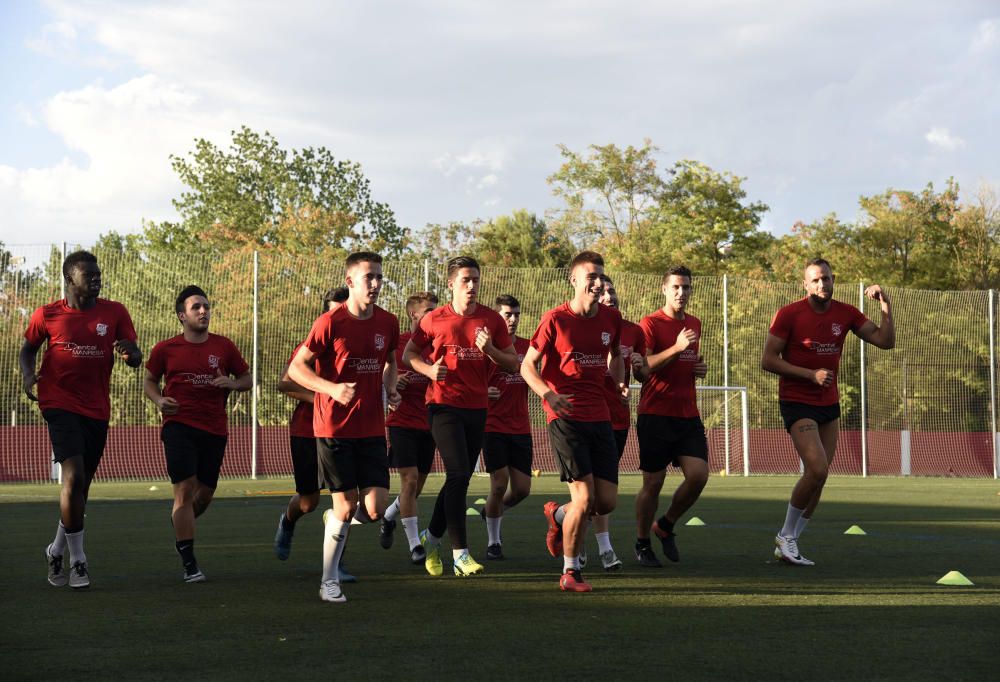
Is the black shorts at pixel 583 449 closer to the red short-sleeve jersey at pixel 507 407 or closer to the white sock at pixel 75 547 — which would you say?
the red short-sleeve jersey at pixel 507 407

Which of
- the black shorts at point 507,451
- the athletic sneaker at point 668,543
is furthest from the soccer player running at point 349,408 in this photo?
the black shorts at point 507,451

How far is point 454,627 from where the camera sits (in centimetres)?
629

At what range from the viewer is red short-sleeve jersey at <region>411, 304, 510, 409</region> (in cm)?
875

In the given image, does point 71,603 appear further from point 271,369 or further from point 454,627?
point 271,369

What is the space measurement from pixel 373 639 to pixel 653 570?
3.34 metres

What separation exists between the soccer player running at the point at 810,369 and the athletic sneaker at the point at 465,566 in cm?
229

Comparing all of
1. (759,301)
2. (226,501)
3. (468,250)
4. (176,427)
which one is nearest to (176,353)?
(176,427)

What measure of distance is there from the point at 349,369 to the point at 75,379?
6.96ft

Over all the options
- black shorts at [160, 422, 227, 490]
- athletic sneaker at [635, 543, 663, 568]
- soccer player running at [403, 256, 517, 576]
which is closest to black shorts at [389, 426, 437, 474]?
soccer player running at [403, 256, 517, 576]

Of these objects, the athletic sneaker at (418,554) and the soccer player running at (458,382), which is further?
the athletic sneaker at (418,554)

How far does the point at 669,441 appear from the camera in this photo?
9414mm

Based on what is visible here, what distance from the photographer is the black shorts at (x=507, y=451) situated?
33.7 feet

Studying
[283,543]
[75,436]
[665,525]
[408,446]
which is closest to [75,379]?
[75,436]

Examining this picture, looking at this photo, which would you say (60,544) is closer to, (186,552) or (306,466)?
(186,552)
